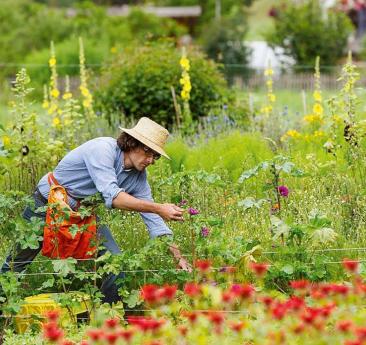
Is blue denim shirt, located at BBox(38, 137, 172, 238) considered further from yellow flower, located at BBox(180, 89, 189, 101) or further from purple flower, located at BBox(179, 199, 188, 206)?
yellow flower, located at BBox(180, 89, 189, 101)

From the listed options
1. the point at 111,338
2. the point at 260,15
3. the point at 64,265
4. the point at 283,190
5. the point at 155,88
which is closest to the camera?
the point at 111,338

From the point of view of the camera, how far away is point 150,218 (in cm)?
661

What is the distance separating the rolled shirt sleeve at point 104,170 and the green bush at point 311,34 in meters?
20.2

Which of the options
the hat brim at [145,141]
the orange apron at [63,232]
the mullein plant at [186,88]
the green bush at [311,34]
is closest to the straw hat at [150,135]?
the hat brim at [145,141]

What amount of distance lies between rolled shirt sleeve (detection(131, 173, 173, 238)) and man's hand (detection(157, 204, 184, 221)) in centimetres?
50

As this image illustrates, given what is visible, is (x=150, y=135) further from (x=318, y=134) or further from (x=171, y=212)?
(x=318, y=134)

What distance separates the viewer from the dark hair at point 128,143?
645 cm

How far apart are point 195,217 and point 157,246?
288 millimetres

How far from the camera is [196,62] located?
12719 mm

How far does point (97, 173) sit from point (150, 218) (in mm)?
504

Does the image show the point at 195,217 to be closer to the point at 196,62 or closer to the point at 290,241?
the point at 290,241

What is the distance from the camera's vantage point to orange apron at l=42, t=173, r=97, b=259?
20.8 ft

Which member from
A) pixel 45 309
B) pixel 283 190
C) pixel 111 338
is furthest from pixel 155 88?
pixel 111 338

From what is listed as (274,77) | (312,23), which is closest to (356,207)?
(274,77)
